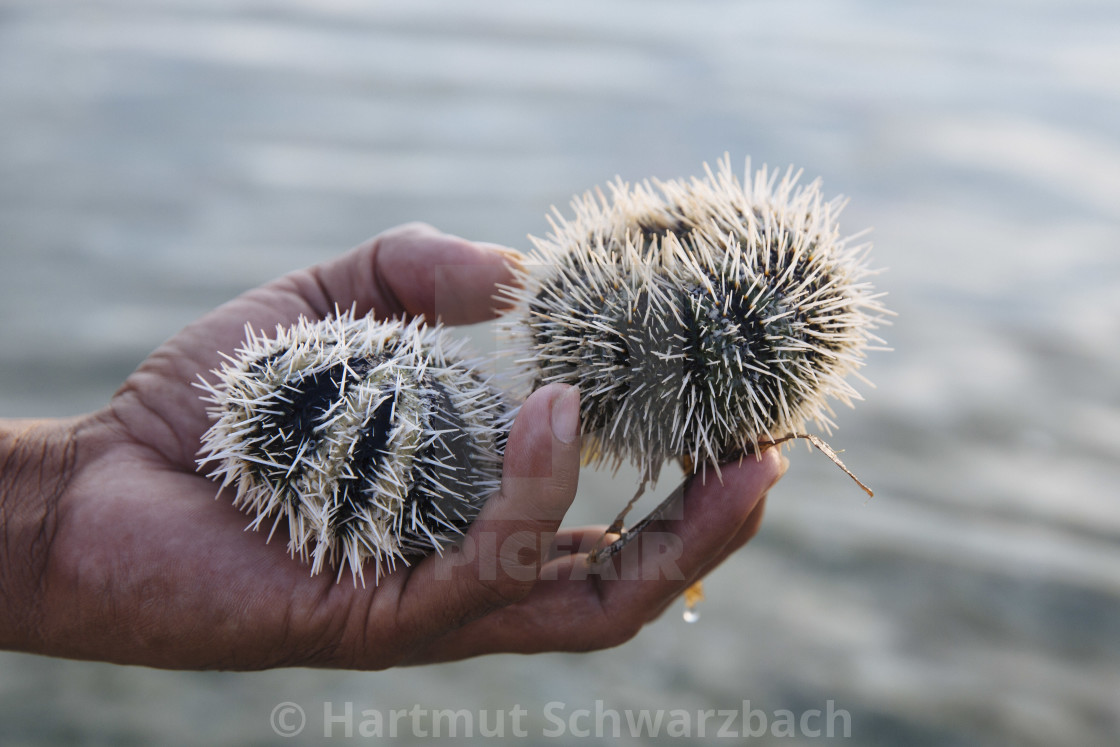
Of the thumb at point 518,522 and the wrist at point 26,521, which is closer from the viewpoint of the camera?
the thumb at point 518,522

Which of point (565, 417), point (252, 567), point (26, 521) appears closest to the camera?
point (565, 417)

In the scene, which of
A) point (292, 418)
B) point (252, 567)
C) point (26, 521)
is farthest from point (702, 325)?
point (26, 521)

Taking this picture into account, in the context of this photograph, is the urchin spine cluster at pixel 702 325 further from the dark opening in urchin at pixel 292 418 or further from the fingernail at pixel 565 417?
the dark opening in urchin at pixel 292 418

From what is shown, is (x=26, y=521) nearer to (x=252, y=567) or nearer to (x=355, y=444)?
(x=252, y=567)

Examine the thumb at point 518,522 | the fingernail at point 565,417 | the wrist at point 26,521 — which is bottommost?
the wrist at point 26,521

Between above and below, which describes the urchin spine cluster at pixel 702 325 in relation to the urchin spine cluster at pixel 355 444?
above

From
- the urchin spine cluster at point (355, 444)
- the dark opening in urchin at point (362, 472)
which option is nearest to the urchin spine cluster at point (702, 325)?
the urchin spine cluster at point (355, 444)

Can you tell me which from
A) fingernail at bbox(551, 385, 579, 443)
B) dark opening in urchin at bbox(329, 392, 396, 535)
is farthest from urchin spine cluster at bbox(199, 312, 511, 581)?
fingernail at bbox(551, 385, 579, 443)

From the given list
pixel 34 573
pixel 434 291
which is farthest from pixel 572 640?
pixel 34 573
